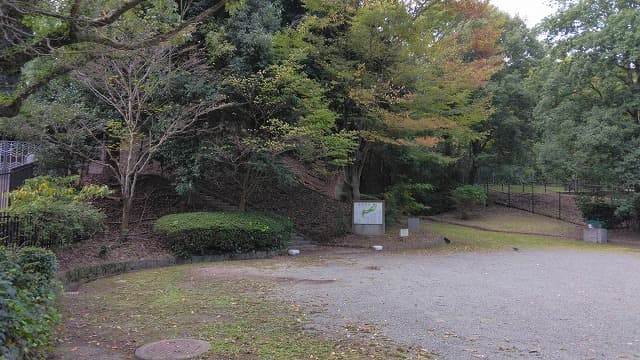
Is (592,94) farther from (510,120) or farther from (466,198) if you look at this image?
(466,198)

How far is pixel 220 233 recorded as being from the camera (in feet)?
38.4

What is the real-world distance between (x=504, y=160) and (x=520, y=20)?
960 cm

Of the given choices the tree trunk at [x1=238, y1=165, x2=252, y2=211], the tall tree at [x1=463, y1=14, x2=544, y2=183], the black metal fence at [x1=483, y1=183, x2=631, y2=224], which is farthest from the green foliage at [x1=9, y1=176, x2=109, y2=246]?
the black metal fence at [x1=483, y1=183, x2=631, y2=224]

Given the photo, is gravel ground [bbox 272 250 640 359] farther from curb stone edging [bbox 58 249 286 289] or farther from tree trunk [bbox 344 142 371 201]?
tree trunk [bbox 344 142 371 201]

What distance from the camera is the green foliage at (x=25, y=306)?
10.3 feet

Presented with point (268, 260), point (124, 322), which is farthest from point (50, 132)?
point (124, 322)

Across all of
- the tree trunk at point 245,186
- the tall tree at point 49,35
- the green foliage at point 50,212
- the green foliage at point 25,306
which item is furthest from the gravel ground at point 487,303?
the green foliage at point 50,212

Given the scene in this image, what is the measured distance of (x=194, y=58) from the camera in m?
12.6

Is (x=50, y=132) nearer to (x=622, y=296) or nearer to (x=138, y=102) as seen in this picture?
(x=138, y=102)

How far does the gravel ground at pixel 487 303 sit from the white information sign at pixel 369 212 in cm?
445

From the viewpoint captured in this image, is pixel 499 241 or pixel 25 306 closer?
pixel 25 306

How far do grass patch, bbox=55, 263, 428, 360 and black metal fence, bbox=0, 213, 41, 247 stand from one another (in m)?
1.88

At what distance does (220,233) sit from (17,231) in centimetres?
438

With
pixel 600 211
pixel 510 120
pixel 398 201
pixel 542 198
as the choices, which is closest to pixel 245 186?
pixel 398 201
